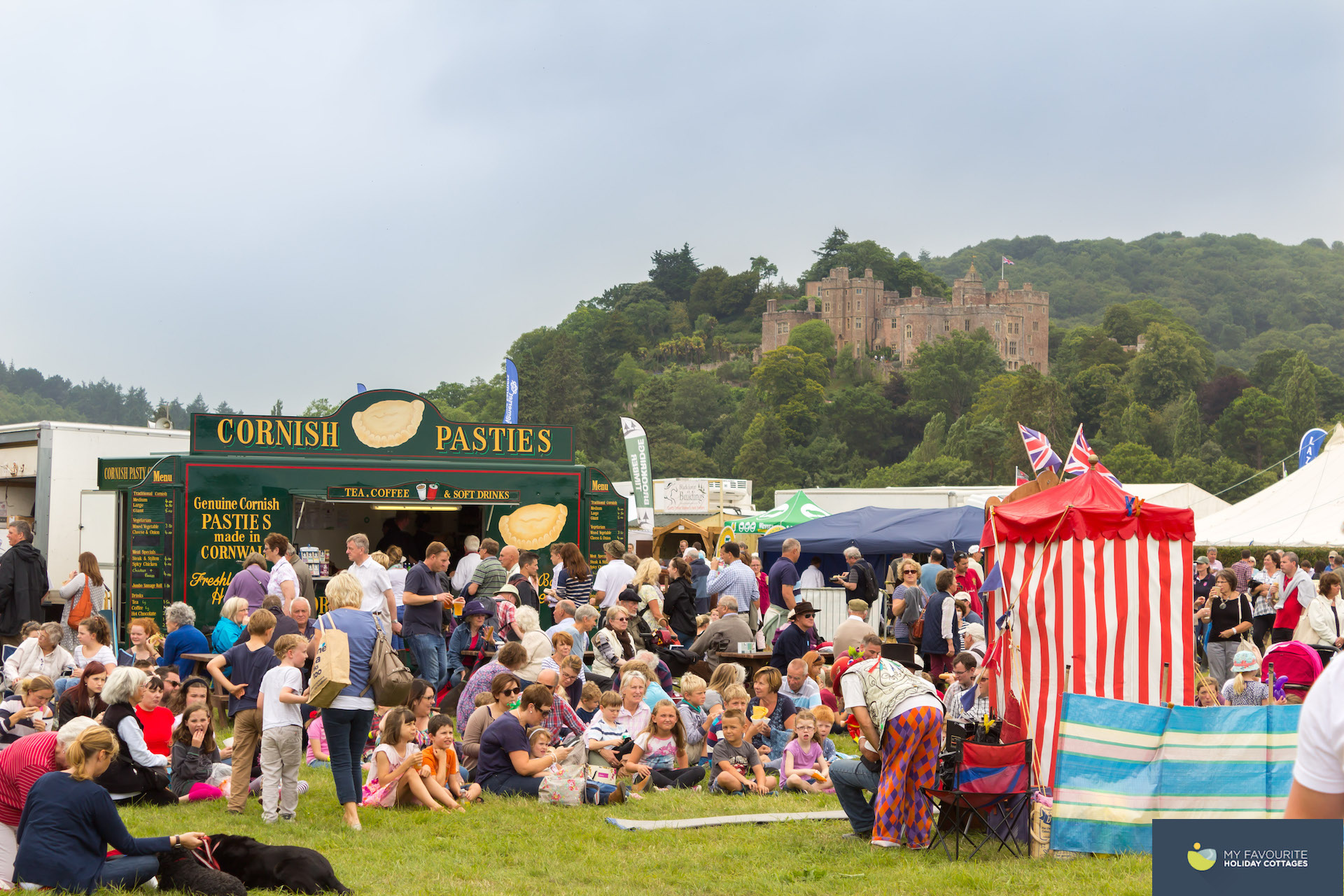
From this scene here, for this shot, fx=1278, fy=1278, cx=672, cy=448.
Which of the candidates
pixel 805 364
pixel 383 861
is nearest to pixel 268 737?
pixel 383 861

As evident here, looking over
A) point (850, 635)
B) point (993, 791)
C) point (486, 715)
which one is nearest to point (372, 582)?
point (486, 715)

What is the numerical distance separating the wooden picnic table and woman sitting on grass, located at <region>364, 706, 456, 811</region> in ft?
13.6

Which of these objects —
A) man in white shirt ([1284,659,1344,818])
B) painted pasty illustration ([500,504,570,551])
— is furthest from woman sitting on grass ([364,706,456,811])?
painted pasty illustration ([500,504,570,551])

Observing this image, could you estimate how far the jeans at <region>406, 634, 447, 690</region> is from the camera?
11172 mm

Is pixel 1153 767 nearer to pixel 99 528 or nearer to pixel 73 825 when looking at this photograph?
pixel 73 825

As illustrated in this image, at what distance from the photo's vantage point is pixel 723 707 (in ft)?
29.4

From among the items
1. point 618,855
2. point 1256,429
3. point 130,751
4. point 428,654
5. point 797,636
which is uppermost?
point 1256,429

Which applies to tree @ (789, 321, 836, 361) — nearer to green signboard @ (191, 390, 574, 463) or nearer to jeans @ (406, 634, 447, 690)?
green signboard @ (191, 390, 574, 463)

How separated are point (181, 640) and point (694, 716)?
4051 millimetres

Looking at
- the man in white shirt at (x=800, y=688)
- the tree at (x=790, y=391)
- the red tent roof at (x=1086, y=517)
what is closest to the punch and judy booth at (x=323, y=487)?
the man in white shirt at (x=800, y=688)

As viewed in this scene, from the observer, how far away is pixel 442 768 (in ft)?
26.5

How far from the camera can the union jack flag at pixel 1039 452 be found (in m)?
9.55

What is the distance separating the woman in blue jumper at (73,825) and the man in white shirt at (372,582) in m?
4.52

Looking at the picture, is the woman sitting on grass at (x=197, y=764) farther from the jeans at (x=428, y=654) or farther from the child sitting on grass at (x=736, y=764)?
the child sitting on grass at (x=736, y=764)
